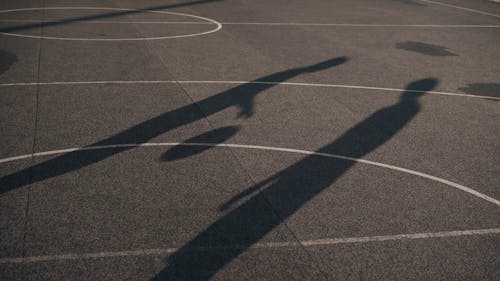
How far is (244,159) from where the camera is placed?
9586mm

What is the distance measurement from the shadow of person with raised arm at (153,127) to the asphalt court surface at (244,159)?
5cm

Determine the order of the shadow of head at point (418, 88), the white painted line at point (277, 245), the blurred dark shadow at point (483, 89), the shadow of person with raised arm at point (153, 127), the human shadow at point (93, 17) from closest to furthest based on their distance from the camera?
the white painted line at point (277, 245) < the shadow of person with raised arm at point (153, 127) < the shadow of head at point (418, 88) < the blurred dark shadow at point (483, 89) < the human shadow at point (93, 17)

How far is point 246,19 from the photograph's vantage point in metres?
23.3

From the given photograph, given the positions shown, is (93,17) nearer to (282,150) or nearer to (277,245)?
(282,150)

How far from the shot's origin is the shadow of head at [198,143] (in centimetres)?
965

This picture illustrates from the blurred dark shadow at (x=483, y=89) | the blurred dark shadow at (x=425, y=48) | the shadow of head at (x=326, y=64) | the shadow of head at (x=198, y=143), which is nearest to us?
the shadow of head at (x=198, y=143)

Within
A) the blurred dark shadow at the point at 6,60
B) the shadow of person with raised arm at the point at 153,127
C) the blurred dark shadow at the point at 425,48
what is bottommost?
the blurred dark shadow at the point at 6,60

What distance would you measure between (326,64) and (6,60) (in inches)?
370

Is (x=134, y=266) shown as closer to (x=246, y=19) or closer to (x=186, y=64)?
(x=186, y=64)

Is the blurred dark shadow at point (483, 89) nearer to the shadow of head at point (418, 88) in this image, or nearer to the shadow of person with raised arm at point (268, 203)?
the shadow of head at point (418, 88)

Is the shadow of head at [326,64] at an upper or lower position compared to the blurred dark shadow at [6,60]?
upper

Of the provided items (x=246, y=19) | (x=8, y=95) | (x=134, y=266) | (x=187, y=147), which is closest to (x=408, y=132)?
(x=187, y=147)

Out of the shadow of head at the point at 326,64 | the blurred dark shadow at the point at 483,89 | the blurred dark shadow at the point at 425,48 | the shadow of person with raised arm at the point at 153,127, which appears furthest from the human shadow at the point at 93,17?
the blurred dark shadow at the point at 483,89

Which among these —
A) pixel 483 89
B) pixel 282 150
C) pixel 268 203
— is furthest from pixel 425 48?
pixel 268 203
